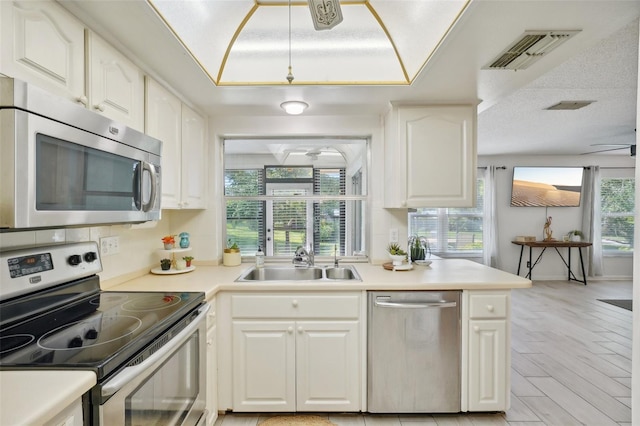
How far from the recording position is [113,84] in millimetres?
1482

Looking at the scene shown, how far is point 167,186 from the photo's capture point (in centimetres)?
196

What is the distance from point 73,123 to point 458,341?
2245mm

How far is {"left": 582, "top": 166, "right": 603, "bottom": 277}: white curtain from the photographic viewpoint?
607 centimetres

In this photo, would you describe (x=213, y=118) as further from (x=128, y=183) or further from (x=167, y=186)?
Result: (x=128, y=183)

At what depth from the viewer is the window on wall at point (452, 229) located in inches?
248

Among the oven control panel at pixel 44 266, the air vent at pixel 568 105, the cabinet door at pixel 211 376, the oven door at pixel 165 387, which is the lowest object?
the cabinet door at pixel 211 376

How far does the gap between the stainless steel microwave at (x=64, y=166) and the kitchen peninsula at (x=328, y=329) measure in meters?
0.86

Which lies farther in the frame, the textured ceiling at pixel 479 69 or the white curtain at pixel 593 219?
the white curtain at pixel 593 219

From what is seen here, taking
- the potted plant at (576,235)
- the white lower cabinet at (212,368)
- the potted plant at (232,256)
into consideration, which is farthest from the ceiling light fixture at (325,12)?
the potted plant at (576,235)

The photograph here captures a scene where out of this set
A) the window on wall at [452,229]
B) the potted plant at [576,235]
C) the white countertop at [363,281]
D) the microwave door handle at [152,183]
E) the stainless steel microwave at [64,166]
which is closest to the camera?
the stainless steel microwave at [64,166]

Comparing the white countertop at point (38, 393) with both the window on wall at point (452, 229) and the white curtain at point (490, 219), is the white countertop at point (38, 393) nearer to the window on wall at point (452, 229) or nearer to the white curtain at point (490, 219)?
the window on wall at point (452, 229)

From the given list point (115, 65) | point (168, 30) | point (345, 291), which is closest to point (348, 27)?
point (168, 30)

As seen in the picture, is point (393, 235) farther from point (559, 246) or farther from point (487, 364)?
point (559, 246)

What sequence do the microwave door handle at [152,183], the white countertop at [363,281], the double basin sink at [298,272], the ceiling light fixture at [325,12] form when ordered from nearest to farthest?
1. the ceiling light fixture at [325,12]
2. the microwave door handle at [152,183]
3. the white countertop at [363,281]
4. the double basin sink at [298,272]
